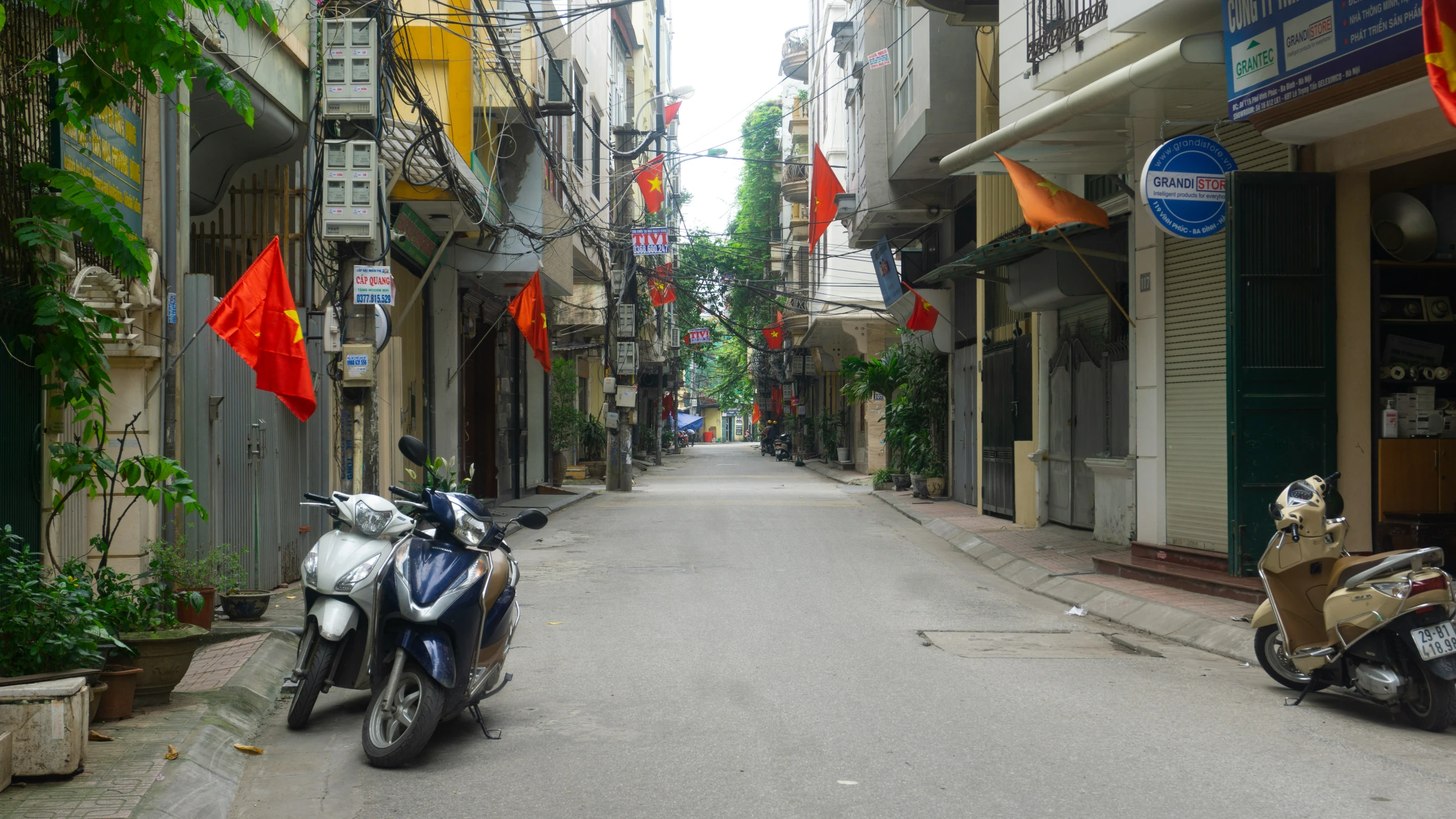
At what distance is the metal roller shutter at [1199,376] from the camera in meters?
10.4

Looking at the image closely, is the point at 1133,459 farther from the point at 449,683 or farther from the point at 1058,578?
the point at 449,683

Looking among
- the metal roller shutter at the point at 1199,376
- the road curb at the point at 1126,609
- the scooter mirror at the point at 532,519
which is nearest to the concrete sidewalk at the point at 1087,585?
the road curb at the point at 1126,609

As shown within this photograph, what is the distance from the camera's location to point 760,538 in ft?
51.7

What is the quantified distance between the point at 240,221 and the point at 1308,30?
394 inches

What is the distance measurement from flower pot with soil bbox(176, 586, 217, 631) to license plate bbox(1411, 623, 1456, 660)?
6973mm

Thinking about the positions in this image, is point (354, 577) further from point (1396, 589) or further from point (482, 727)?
point (1396, 589)

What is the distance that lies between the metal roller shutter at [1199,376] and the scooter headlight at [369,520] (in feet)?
24.0

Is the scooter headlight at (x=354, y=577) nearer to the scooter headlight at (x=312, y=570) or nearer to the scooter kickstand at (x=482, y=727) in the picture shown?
the scooter headlight at (x=312, y=570)

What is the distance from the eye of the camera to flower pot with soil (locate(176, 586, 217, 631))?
7691 millimetres

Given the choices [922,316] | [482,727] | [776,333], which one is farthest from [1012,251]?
[776,333]

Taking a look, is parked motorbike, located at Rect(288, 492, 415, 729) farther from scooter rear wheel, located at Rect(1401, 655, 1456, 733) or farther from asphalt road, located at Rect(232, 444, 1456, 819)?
scooter rear wheel, located at Rect(1401, 655, 1456, 733)

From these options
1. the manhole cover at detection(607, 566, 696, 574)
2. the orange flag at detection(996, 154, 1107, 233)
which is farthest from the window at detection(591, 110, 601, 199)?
the orange flag at detection(996, 154, 1107, 233)

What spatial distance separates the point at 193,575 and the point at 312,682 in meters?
2.66

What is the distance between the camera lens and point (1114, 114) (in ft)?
35.3
